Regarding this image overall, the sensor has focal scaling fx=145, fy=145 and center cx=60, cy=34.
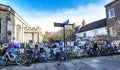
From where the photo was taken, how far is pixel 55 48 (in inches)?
420

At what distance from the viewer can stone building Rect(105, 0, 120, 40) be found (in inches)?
830

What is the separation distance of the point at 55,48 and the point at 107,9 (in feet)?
54.2

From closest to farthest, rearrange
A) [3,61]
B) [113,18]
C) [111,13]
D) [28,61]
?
[3,61], [28,61], [113,18], [111,13]

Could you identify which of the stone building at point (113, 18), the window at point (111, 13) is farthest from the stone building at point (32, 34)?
the window at point (111, 13)

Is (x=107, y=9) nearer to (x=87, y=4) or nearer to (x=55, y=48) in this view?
(x=87, y=4)

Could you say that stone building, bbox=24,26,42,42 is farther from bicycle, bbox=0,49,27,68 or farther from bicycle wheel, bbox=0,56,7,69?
bicycle wheel, bbox=0,56,7,69

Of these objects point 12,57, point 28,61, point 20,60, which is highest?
point 12,57

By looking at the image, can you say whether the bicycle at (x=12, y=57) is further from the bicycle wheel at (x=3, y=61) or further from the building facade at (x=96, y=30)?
the building facade at (x=96, y=30)

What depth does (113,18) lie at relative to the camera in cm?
2253

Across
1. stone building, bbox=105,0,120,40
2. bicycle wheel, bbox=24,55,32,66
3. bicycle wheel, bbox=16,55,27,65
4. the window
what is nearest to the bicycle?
bicycle wheel, bbox=16,55,27,65

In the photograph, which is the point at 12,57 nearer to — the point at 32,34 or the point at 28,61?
the point at 28,61

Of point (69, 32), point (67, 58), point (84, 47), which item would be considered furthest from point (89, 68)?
point (69, 32)

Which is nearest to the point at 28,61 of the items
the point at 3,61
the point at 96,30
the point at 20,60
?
the point at 20,60

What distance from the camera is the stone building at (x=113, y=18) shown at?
21084 mm
